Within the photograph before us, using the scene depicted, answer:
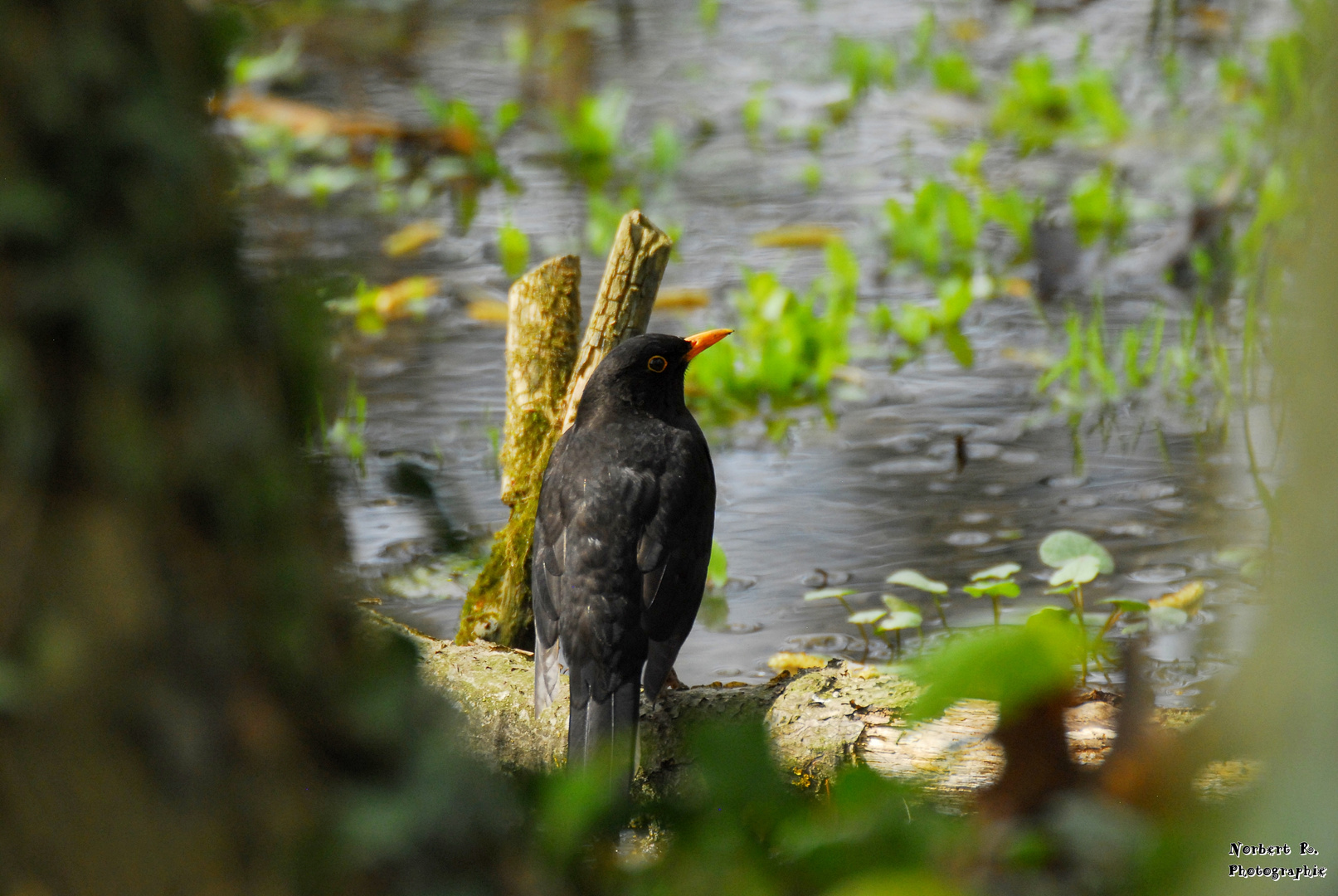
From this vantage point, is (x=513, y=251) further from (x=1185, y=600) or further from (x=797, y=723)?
(x=797, y=723)

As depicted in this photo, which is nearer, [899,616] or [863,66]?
[899,616]

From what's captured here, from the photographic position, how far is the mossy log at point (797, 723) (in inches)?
82.0

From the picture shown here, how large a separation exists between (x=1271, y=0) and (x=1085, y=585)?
27.0 ft

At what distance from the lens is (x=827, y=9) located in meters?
10.7

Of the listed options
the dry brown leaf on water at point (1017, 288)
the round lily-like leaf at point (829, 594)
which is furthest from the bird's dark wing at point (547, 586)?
the dry brown leaf on water at point (1017, 288)

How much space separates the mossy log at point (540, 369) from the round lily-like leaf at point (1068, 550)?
1174 millimetres

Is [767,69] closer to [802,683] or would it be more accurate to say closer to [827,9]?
[827,9]

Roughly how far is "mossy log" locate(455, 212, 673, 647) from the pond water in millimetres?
241

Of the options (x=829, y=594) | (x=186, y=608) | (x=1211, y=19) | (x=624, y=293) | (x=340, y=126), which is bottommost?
(x=829, y=594)

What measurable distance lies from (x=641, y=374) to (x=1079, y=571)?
1.15 meters

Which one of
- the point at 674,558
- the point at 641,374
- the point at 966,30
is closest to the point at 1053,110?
the point at 966,30

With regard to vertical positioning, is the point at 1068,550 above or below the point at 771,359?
below

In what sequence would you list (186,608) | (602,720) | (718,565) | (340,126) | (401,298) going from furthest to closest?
(340,126) → (401,298) → (718,565) → (602,720) → (186,608)

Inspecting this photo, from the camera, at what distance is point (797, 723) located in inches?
92.5
